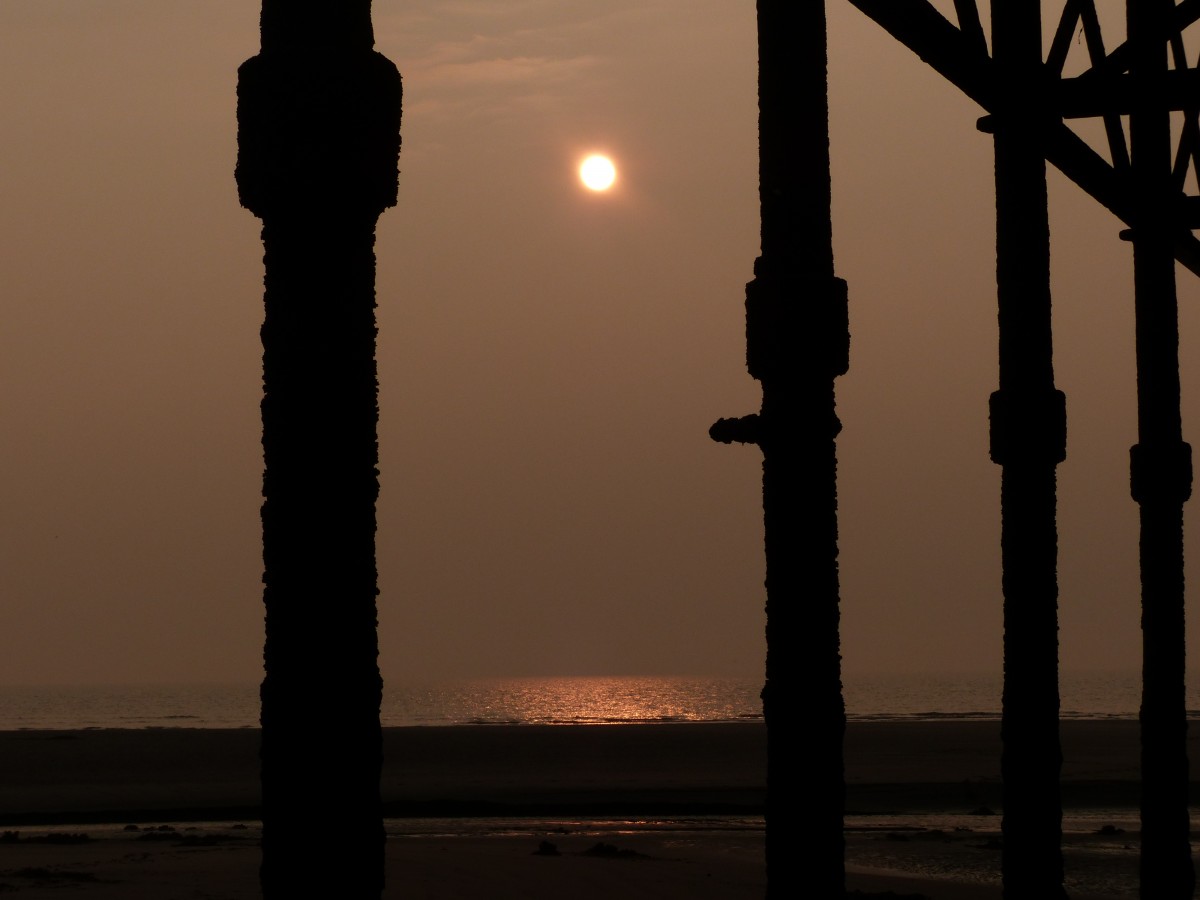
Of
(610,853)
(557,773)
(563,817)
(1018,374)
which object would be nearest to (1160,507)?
(1018,374)

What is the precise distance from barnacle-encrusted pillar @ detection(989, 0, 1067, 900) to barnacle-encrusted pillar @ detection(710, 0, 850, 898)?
2.06 m

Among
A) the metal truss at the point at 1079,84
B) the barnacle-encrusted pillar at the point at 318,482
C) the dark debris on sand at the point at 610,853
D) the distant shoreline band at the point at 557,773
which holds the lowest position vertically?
the distant shoreline band at the point at 557,773

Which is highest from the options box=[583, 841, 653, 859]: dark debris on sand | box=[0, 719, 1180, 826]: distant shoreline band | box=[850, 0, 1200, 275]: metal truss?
box=[850, 0, 1200, 275]: metal truss

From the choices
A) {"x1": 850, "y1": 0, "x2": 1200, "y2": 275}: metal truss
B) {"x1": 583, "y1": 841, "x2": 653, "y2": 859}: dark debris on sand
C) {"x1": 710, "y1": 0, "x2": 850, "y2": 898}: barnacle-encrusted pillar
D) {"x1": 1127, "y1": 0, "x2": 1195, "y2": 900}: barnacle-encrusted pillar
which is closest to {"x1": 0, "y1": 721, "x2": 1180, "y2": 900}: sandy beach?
{"x1": 583, "y1": 841, "x2": 653, "y2": 859}: dark debris on sand

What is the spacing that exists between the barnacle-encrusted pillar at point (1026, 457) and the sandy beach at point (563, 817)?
15.3ft

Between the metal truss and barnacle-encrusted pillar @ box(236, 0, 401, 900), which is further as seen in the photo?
the metal truss

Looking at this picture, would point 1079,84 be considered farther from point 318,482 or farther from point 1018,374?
point 318,482

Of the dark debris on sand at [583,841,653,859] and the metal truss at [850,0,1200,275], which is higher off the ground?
the metal truss at [850,0,1200,275]

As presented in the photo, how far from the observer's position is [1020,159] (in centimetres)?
742

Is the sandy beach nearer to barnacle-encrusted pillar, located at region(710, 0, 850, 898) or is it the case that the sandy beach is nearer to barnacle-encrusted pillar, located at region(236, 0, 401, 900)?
barnacle-encrusted pillar, located at region(236, 0, 401, 900)

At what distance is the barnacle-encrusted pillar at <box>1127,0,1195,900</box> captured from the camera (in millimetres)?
9352

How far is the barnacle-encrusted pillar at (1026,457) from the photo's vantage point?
7.04 m

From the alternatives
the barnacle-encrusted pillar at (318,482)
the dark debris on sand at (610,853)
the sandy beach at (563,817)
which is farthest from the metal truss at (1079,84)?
the dark debris on sand at (610,853)

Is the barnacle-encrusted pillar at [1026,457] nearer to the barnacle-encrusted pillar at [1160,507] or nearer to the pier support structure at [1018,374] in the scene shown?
the pier support structure at [1018,374]
